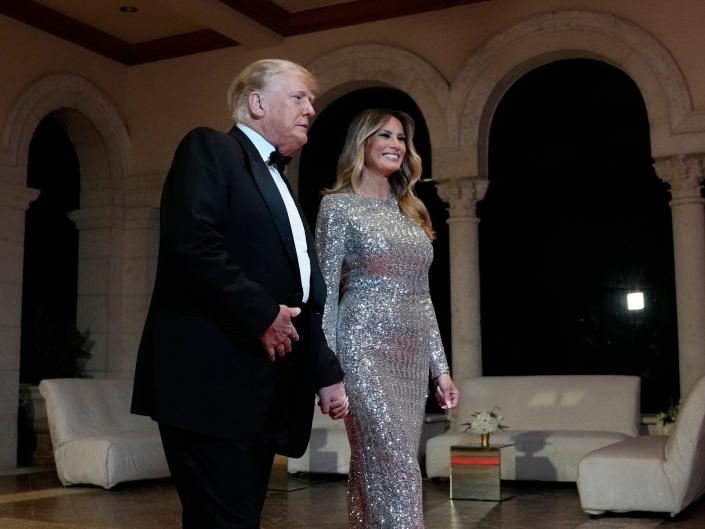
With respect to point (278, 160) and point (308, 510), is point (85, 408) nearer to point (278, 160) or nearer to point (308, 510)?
point (308, 510)

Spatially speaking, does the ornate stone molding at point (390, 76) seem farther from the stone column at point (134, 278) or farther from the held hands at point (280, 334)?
the held hands at point (280, 334)

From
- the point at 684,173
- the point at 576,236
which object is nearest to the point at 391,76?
the point at 576,236

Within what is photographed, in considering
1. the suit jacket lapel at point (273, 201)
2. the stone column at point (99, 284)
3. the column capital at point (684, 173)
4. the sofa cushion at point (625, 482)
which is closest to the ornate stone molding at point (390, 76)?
the column capital at point (684, 173)

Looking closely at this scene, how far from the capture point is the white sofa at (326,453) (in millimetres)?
7953

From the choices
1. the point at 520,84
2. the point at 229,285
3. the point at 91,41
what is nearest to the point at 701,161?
the point at 520,84

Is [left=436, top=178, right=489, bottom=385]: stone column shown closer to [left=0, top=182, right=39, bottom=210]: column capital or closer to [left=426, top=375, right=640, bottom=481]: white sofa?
[left=426, top=375, right=640, bottom=481]: white sofa

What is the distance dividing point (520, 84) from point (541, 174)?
3.19ft

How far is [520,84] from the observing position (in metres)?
9.94

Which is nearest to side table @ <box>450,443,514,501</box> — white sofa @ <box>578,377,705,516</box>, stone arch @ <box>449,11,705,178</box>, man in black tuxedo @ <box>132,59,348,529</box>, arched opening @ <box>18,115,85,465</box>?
white sofa @ <box>578,377,705,516</box>

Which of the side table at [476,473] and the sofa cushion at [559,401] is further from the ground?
the sofa cushion at [559,401]

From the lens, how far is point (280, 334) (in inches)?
81.0

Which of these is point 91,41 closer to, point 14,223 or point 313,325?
point 14,223

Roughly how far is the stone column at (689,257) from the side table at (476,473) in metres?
2.41

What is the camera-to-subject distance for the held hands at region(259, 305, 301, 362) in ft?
6.70
